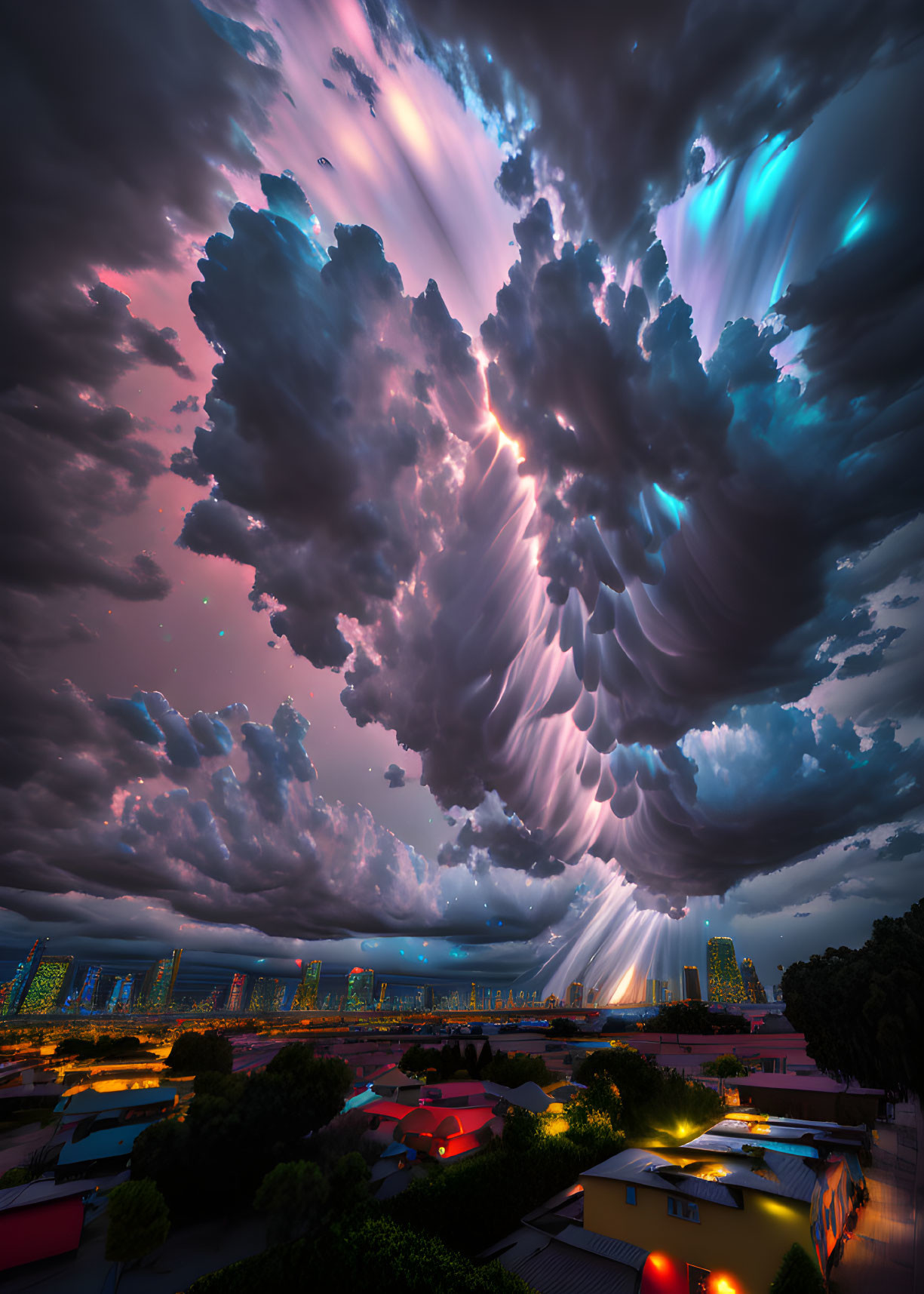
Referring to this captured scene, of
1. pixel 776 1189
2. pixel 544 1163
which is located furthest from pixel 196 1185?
pixel 776 1189

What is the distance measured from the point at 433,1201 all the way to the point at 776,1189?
2075 cm

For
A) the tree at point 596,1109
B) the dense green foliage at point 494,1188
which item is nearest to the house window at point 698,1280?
the dense green foliage at point 494,1188

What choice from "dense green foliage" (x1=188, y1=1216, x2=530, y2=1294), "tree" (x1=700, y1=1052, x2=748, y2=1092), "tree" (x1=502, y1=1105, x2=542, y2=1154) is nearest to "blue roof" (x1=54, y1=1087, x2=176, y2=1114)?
"tree" (x1=502, y1=1105, x2=542, y2=1154)

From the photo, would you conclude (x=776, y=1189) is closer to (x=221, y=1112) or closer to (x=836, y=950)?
(x=836, y=950)

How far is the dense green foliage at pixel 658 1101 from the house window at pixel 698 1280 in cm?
2451

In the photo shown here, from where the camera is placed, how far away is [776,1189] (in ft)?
65.4

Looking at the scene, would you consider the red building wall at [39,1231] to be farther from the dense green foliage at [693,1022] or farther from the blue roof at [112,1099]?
the dense green foliage at [693,1022]

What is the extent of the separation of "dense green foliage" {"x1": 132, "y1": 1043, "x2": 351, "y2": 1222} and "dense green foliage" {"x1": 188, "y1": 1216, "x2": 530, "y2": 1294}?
40.0 feet

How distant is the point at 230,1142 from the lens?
33.0 m

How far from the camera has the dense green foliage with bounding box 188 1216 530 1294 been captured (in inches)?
784

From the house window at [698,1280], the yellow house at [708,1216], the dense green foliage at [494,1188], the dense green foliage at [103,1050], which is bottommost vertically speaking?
the dense green foliage at [103,1050]

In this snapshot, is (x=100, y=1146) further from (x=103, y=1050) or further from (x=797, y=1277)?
(x=103, y=1050)

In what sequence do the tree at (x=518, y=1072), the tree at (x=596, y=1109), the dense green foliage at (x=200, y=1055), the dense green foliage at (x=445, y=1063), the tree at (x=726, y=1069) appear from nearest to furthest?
1. the tree at (x=596, y=1109)
2. the tree at (x=726, y=1069)
3. the tree at (x=518, y=1072)
4. the dense green foliage at (x=200, y=1055)
5. the dense green foliage at (x=445, y=1063)

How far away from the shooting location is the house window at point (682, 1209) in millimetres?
21391
